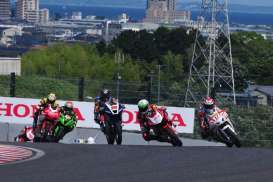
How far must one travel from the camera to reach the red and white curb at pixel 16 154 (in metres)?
14.5

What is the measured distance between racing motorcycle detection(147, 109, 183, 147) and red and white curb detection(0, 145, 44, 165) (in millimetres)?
4539

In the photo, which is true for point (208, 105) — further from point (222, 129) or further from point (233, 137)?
point (233, 137)

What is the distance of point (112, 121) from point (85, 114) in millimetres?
5442

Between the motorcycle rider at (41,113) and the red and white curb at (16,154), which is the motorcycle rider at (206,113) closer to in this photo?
the motorcycle rider at (41,113)

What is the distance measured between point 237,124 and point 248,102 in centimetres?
235

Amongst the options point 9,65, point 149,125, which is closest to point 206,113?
point 149,125

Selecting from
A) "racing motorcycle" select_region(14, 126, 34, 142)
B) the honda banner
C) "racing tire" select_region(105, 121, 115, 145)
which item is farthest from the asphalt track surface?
the honda banner

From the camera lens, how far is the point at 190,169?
13094 millimetres

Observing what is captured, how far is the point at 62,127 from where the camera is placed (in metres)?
21.8

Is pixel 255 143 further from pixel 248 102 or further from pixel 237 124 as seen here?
pixel 248 102

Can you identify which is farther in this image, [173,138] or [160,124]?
[160,124]

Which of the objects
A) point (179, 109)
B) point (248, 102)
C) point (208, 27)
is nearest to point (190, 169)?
point (179, 109)

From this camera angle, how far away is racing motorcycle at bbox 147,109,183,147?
2034 centimetres

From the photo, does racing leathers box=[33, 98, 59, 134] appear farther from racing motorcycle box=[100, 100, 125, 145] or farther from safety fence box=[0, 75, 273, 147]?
safety fence box=[0, 75, 273, 147]
